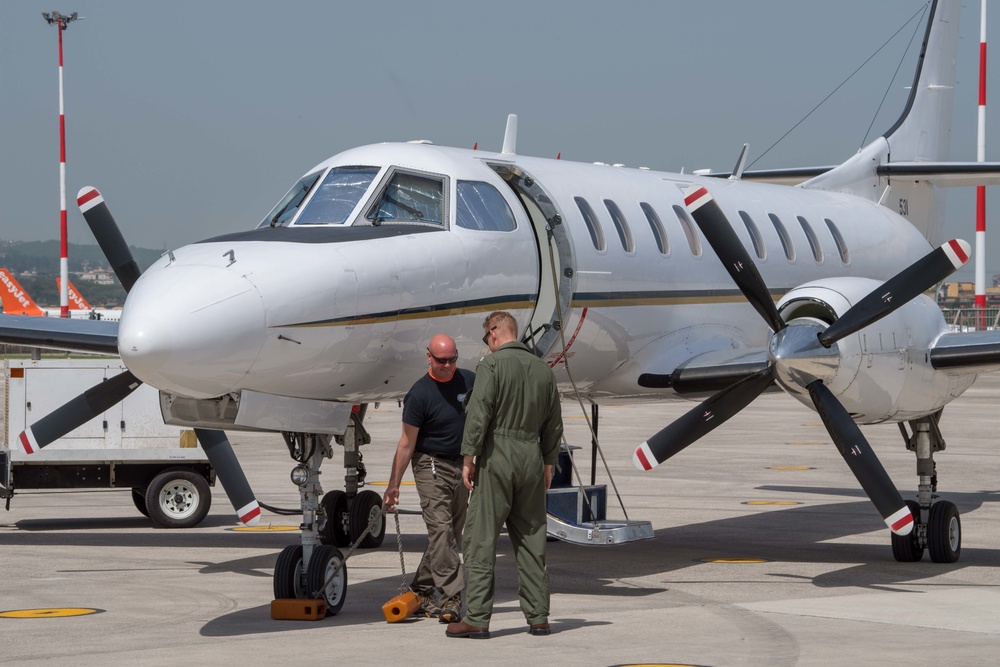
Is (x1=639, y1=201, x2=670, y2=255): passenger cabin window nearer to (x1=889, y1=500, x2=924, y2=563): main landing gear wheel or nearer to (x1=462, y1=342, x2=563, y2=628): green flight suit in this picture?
(x1=889, y1=500, x2=924, y2=563): main landing gear wheel

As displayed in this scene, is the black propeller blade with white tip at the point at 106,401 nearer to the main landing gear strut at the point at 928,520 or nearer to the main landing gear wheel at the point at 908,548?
the main landing gear wheel at the point at 908,548

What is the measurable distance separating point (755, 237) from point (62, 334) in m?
7.05

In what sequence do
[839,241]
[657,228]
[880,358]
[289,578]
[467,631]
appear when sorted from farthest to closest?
[839,241] < [657,228] < [880,358] < [289,578] < [467,631]

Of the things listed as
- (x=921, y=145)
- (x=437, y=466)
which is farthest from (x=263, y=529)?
(x=921, y=145)

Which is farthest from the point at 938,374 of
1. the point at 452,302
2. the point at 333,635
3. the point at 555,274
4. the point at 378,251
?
the point at 333,635

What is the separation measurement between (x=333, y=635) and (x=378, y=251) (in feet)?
8.96

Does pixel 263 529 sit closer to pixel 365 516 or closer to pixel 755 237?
pixel 365 516

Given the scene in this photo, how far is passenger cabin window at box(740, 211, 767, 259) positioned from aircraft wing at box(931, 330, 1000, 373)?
2.98 meters

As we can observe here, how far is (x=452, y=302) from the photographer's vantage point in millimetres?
10188

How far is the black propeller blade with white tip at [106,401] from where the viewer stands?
38.9 ft

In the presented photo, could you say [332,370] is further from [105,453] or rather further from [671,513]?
[671,513]

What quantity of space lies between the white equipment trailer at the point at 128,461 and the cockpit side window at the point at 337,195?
522cm

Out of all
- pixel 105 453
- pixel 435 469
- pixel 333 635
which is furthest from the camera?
pixel 105 453

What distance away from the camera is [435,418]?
30.4ft
